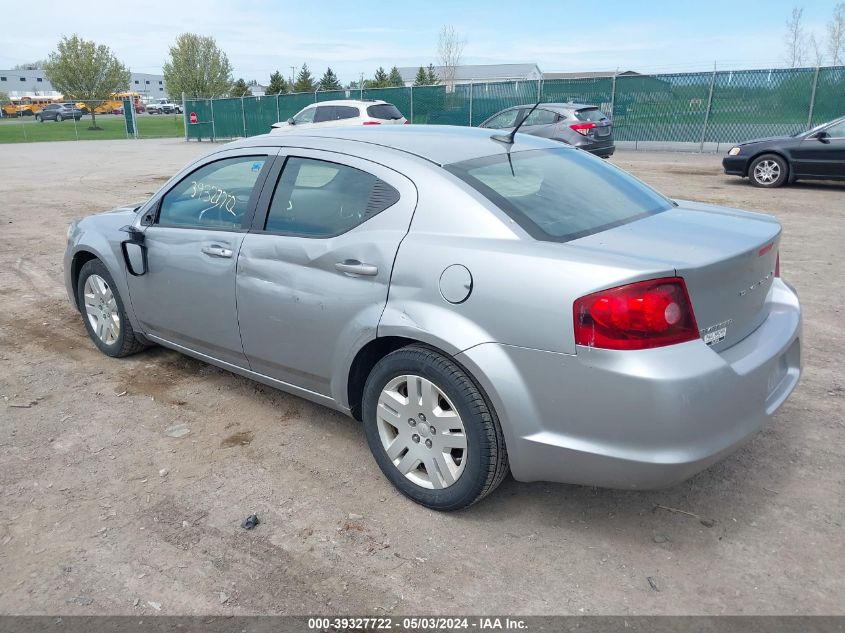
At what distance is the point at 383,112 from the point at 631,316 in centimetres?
1749

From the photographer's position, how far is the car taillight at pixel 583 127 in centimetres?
1627

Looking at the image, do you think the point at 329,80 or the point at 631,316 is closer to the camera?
the point at 631,316

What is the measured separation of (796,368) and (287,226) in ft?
8.24

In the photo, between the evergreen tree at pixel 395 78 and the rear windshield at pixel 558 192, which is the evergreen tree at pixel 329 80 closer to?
the evergreen tree at pixel 395 78

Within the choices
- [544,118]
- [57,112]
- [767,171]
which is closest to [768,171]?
[767,171]

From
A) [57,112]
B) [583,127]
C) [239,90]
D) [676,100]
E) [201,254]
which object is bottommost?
[201,254]

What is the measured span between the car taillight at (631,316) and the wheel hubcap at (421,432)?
680mm

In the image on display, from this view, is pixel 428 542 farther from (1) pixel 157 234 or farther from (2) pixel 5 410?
(2) pixel 5 410

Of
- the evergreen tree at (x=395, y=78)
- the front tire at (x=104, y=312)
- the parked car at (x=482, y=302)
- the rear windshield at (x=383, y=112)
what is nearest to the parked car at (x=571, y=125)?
the rear windshield at (x=383, y=112)

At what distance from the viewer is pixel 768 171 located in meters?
13.1

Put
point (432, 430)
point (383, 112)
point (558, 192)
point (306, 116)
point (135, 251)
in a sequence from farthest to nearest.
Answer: point (306, 116) → point (383, 112) → point (135, 251) → point (558, 192) → point (432, 430)

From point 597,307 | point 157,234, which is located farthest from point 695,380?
point 157,234

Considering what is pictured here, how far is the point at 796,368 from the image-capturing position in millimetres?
3189

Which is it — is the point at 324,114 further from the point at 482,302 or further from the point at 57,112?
the point at 57,112
